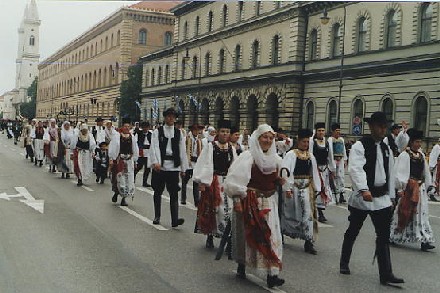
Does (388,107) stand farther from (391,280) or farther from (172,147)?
(391,280)

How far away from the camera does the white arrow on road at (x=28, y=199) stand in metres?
13.1

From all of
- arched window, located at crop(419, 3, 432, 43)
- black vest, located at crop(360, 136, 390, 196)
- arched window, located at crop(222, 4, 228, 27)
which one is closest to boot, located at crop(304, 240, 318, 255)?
black vest, located at crop(360, 136, 390, 196)

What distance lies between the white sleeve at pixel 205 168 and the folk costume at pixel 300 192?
1177 mm

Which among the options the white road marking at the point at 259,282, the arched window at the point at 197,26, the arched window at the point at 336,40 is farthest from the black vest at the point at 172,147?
the arched window at the point at 197,26

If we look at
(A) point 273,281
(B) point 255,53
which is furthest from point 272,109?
(A) point 273,281

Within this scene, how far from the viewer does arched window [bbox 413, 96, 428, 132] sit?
34875mm

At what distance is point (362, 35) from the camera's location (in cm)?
4050

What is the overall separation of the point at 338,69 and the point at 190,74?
25732 mm

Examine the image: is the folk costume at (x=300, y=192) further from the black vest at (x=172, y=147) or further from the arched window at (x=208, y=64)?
the arched window at (x=208, y=64)

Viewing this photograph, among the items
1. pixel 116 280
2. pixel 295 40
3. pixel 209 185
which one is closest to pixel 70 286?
pixel 116 280

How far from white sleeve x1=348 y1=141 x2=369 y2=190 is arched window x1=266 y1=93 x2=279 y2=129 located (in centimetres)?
4134

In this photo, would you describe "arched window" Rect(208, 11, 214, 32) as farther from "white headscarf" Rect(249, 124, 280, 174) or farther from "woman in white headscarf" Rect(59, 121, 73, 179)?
"white headscarf" Rect(249, 124, 280, 174)

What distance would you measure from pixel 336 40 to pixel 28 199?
3247cm

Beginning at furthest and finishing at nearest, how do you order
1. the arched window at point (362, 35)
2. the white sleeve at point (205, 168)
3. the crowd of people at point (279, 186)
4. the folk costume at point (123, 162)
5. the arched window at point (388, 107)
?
the arched window at point (362, 35)
the arched window at point (388, 107)
the folk costume at point (123, 162)
the white sleeve at point (205, 168)
the crowd of people at point (279, 186)
